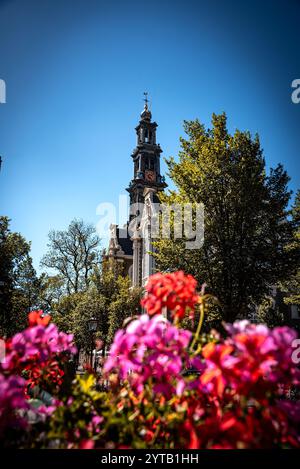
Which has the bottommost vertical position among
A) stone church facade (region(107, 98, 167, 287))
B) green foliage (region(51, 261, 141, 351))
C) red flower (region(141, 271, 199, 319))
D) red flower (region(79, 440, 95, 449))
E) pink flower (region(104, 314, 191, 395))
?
green foliage (region(51, 261, 141, 351))

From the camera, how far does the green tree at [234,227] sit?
1206 cm

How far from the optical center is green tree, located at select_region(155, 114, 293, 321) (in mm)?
12062

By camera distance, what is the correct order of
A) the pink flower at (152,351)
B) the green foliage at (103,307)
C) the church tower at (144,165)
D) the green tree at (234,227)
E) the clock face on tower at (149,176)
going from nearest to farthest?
1. the pink flower at (152,351)
2. the green tree at (234,227)
3. the green foliage at (103,307)
4. the church tower at (144,165)
5. the clock face on tower at (149,176)

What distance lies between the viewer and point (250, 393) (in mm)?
1243

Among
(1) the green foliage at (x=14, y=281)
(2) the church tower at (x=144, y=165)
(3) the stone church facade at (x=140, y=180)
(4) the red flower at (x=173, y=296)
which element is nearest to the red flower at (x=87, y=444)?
(4) the red flower at (x=173, y=296)

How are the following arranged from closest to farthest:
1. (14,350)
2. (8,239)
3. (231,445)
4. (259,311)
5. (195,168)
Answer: (231,445) → (14,350) → (195,168) → (8,239) → (259,311)

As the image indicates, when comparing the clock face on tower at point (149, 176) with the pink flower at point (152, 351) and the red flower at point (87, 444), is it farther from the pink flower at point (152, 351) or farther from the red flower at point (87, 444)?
the red flower at point (87, 444)

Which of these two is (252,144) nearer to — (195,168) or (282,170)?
(282,170)

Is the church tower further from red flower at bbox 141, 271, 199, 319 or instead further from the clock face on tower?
red flower at bbox 141, 271, 199, 319

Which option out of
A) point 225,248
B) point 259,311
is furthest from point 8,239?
point 259,311

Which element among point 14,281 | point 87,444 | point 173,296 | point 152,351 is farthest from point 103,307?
point 87,444

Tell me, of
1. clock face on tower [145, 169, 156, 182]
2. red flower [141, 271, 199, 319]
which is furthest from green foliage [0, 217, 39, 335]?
clock face on tower [145, 169, 156, 182]

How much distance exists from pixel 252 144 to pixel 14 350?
13466 mm
